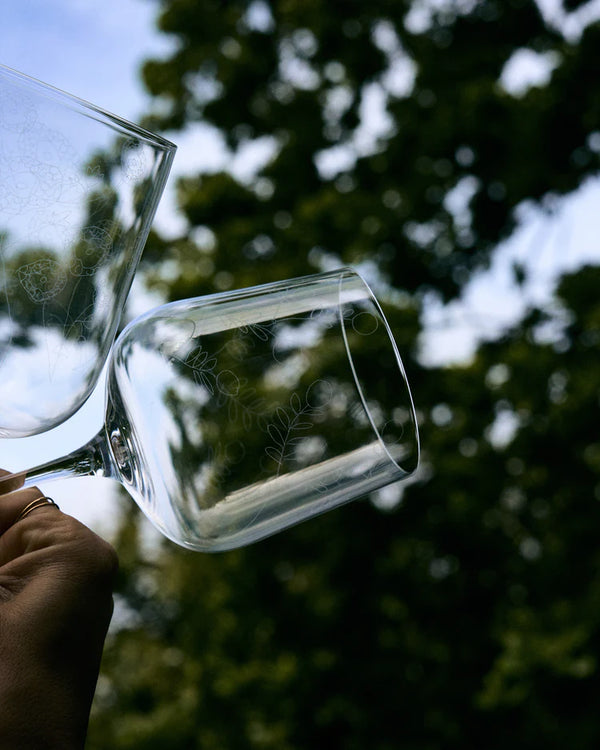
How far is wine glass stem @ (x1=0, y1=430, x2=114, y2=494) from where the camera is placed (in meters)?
0.82

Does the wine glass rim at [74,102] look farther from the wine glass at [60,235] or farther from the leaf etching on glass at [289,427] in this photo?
the leaf etching on glass at [289,427]

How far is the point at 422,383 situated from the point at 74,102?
9.83 feet

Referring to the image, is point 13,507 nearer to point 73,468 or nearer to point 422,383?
point 73,468

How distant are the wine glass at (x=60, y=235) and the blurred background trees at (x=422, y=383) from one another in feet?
8.36

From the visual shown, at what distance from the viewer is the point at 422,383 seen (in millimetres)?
3600

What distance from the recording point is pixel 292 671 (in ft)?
12.0

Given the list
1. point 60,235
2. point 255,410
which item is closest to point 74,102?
point 60,235

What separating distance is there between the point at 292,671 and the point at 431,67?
8.57ft

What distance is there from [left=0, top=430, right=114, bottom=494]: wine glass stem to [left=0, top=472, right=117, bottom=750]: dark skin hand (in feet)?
0.05

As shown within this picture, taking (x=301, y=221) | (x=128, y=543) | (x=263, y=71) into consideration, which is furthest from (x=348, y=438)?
(x=128, y=543)

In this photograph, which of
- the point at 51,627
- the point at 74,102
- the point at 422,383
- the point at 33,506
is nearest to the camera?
the point at 74,102

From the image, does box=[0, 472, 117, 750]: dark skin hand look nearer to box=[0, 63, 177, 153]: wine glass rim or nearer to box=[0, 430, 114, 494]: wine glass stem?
box=[0, 430, 114, 494]: wine glass stem

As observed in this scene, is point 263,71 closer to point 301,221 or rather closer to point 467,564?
point 301,221

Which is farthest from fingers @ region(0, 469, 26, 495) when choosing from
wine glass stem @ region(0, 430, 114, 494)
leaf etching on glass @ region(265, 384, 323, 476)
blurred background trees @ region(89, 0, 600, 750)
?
blurred background trees @ region(89, 0, 600, 750)
